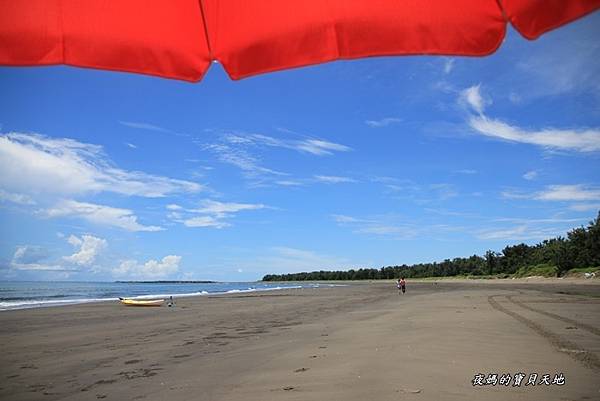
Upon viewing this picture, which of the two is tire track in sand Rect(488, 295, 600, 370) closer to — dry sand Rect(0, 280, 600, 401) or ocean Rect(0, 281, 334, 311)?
dry sand Rect(0, 280, 600, 401)

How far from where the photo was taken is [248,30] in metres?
2.19

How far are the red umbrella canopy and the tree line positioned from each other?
69221 mm

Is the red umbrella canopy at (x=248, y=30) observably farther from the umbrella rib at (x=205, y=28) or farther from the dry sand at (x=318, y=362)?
the dry sand at (x=318, y=362)

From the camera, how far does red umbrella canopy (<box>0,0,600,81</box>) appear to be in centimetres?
207

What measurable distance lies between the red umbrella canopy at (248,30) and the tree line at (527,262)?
227 ft

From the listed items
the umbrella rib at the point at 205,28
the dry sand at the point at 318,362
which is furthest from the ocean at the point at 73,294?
the umbrella rib at the point at 205,28

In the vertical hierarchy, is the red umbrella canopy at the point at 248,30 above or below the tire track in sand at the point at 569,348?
above

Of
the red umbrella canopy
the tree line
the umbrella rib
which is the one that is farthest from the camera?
the tree line

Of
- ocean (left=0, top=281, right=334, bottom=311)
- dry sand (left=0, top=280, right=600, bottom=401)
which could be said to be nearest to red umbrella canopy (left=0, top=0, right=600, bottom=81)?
dry sand (left=0, top=280, right=600, bottom=401)

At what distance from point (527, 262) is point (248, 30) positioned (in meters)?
95.9

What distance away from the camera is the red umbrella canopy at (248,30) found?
2.07 m

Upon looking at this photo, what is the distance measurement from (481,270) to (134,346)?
99.8m

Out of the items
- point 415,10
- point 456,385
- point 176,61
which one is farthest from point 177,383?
point 415,10

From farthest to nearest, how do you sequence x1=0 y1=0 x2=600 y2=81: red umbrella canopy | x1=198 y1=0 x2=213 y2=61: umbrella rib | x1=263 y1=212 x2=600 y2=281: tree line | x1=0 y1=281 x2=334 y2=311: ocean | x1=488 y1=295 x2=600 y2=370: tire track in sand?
x1=263 y1=212 x2=600 y2=281: tree line
x1=0 y1=281 x2=334 y2=311: ocean
x1=488 y1=295 x2=600 y2=370: tire track in sand
x1=198 y1=0 x2=213 y2=61: umbrella rib
x1=0 y1=0 x2=600 y2=81: red umbrella canopy
